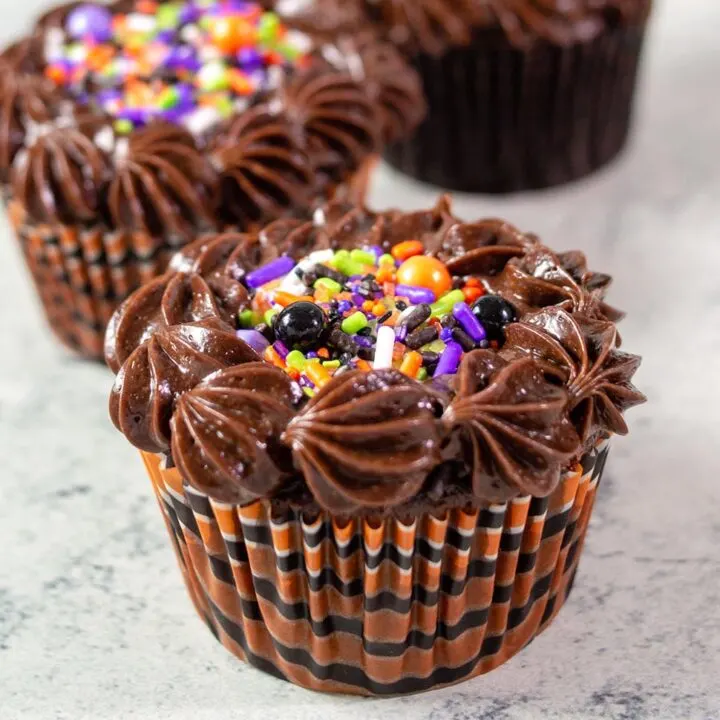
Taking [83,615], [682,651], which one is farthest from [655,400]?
[83,615]

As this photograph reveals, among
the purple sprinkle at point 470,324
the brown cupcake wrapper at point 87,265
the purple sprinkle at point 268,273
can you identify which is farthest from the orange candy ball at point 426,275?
the brown cupcake wrapper at point 87,265

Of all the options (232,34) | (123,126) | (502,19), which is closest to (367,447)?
(123,126)

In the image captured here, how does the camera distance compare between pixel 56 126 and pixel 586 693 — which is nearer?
pixel 586 693

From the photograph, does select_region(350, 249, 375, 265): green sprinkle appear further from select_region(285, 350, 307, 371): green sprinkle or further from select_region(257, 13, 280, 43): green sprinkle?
select_region(257, 13, 280, 43): green sprinkle

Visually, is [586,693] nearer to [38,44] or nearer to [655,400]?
[655,400]

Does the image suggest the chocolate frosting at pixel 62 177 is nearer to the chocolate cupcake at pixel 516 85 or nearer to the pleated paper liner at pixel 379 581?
the pleated paper liner at pixel 379 581

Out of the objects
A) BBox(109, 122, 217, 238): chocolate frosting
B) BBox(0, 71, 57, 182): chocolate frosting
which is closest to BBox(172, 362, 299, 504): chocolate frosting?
BBox(109, 122, 217, 238): chocolate frosting

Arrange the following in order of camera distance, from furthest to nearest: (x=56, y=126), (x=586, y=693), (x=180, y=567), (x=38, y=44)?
(x=38, y=44), (x=56, y=126), (x=180, y=567), (x=586, y=693)
